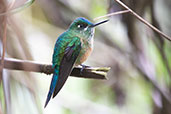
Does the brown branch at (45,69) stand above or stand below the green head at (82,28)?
below

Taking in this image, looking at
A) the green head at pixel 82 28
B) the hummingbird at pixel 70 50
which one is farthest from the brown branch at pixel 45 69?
→ the green head at pixel 82 28

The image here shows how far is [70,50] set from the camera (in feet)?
4.58

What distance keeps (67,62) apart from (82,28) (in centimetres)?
52

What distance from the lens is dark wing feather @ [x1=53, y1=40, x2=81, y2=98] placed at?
1044mm

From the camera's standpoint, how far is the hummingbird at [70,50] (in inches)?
42.4

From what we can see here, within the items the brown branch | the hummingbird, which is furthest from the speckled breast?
the brown branch

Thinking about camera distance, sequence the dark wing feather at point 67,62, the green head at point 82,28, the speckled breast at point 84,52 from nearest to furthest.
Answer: the dark wing feather at point 67,62 → the speckled breast at point 84,52 → the green head at point 82,28

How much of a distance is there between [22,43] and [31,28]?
1.44 metres

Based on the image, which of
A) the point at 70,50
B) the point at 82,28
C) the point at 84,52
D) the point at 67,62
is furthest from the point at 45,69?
the point at 82,28

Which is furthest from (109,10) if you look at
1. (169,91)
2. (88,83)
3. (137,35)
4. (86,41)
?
(88,83)

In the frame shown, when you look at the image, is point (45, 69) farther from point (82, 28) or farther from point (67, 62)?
point (82, 28)

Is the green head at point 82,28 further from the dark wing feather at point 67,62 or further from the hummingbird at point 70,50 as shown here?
the dark wing feather at point 67,62

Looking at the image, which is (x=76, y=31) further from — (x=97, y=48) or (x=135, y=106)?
(x=135, y=106)

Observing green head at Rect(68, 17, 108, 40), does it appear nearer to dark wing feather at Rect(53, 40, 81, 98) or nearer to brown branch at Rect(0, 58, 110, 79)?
dark wing feather at Rect(53, 40, 81, 98)
